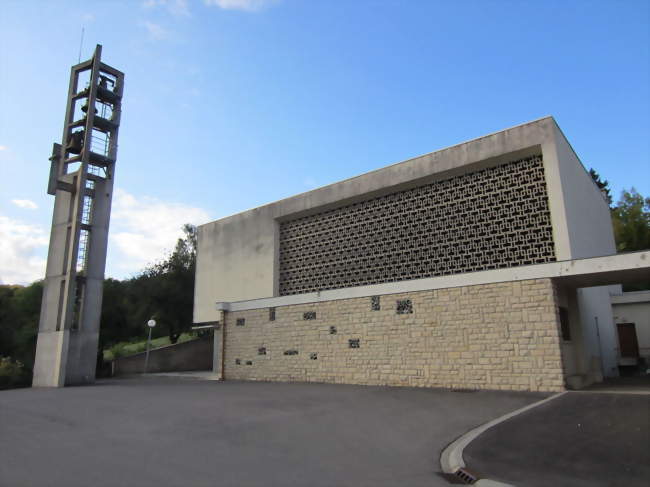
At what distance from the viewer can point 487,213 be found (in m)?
13.8

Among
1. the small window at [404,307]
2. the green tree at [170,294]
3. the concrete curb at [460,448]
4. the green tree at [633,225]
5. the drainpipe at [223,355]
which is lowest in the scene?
the concrete curb at [460,448]

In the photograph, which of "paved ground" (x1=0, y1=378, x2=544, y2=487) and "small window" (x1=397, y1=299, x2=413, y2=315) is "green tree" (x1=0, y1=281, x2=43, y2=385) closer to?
"paved ground" (x1=0, y1=378, x2=544, y2=487)

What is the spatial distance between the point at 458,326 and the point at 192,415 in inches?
283

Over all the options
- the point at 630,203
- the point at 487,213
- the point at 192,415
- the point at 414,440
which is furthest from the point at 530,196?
the point at 630,203

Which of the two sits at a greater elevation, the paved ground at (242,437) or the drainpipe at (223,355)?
the drainpipe at (223,355)

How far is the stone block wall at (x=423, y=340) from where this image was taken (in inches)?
431

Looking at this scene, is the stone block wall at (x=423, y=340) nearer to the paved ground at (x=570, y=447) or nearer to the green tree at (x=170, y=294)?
the paved ground at (x=570, y=447)

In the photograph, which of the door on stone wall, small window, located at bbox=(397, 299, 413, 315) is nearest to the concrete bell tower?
small window, located at bbox=(397, 299, 413, 315)

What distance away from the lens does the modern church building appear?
36.9 feet

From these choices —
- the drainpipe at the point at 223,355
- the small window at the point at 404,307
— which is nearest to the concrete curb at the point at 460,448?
the small window at the point at 404,307

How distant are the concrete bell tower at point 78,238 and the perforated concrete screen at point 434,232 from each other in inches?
331

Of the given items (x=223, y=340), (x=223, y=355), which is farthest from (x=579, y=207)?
(x=223, y=355)

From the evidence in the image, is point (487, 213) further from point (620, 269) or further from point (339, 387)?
point (339, 387)

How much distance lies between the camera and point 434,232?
48.3 feet
